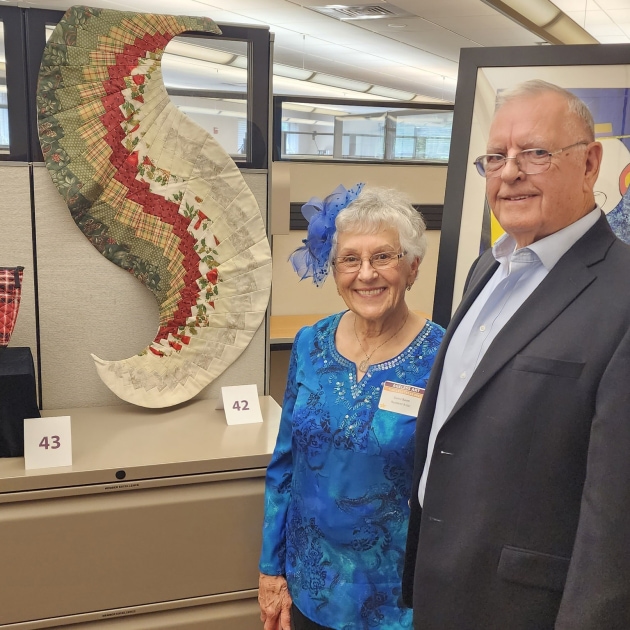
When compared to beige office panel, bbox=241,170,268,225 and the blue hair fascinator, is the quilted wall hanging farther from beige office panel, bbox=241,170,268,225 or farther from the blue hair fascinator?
the blue hair fascinator

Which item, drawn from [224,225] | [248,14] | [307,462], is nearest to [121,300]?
[224,225]

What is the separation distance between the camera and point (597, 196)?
1461mm

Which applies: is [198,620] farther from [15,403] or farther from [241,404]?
[15,403]

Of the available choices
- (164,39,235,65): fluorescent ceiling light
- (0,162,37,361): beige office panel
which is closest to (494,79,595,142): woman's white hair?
(0,162,37,361): beige office panel

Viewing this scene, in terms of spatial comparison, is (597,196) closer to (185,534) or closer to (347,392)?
(347,392)

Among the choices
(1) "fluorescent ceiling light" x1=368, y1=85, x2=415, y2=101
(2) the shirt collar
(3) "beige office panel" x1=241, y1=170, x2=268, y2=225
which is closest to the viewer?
(2) the shirt collar

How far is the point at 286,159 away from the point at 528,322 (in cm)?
193

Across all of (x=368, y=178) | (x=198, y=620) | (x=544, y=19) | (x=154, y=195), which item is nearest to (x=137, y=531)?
(x=198, y=620)

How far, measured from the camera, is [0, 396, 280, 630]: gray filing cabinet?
Answer: 4.61ft

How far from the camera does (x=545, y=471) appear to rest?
810 millimetres

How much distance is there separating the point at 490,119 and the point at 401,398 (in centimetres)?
76

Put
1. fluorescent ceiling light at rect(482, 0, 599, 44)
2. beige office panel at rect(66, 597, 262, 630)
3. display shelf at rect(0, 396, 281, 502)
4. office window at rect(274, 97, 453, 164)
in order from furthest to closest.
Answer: fluorescent ceiling light at rect(482, 0, 599, 44) → office window at rect(274, 97, 453, 164) → beige office panel at rect(66, 597, 262, 630) → display shelf at rect(0, 396, 281, 502)

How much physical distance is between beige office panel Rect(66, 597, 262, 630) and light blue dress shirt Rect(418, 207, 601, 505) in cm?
81

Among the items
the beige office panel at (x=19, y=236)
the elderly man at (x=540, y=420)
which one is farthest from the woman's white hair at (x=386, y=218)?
the beige office panel at (x=19, y=236)
